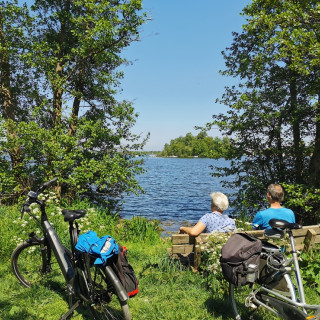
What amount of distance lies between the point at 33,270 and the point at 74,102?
7418mm

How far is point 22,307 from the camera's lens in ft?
12.1

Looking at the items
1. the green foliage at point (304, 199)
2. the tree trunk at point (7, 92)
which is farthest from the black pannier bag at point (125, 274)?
the tree trunk at point (7, 92)

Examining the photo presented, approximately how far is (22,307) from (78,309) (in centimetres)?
71

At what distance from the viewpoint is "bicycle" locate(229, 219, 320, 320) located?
2684 millimetres

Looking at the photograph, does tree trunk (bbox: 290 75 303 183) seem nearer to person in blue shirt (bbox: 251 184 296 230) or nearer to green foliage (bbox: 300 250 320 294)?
person in blue shirt (bbox: 251 184 296 230)

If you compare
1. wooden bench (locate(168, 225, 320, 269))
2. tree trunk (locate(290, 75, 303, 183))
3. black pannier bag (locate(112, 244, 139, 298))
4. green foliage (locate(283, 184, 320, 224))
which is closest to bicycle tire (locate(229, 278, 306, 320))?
wooden bench (locate(168, 225, 320, 269))

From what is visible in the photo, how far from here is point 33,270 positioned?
15.2 feet

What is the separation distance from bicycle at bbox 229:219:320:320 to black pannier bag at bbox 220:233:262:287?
0.13 m

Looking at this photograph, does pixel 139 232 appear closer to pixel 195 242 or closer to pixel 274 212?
pixel 195 242

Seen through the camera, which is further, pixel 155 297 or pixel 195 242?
pixel 195 242

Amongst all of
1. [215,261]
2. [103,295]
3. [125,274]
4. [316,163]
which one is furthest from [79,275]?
[316,163]

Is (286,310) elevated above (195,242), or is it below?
below

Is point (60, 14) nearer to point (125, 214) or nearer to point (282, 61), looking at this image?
point (282, 61)

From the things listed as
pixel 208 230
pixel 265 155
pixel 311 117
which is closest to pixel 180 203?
pixel 265 155
